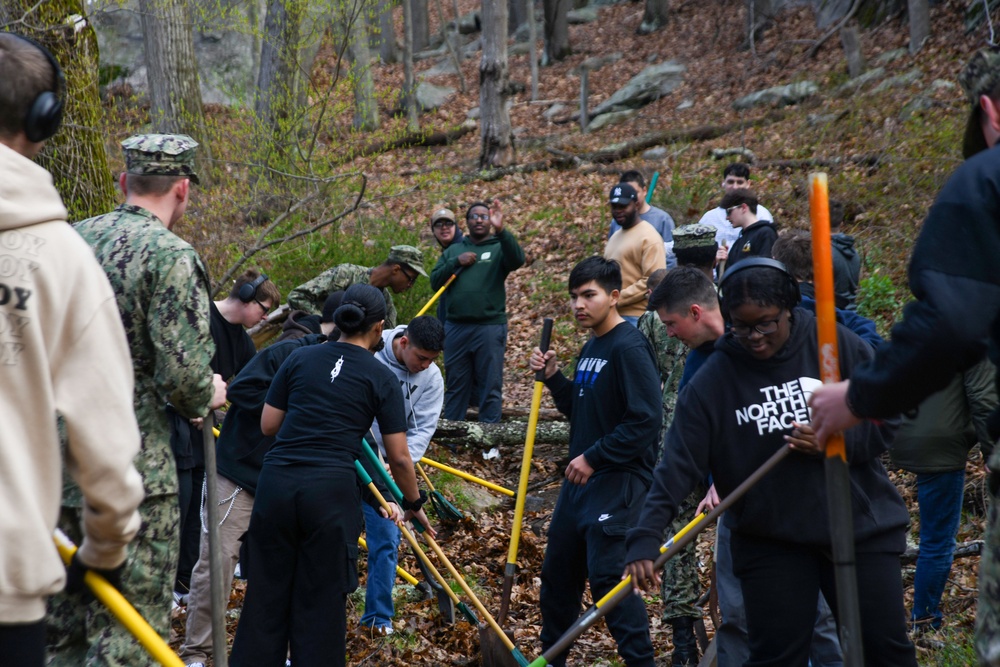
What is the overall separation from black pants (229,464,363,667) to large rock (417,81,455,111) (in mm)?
21508

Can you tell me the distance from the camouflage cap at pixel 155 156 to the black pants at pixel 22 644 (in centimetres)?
210

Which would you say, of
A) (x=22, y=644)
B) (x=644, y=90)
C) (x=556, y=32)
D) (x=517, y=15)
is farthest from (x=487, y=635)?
(x=517, y=15)

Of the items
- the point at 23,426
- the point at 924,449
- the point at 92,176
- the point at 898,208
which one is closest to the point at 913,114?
the point at 898,208

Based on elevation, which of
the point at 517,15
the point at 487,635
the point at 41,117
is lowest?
the point at 487,635

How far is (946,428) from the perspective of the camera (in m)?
5.01

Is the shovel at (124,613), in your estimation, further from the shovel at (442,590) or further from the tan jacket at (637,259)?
the tan jacket at (637,259)

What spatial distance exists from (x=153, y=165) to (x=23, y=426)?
6.09ft

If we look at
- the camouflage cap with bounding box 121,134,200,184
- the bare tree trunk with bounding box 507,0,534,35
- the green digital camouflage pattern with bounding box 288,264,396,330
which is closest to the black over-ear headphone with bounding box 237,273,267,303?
the green digital camouflage pattern with bounding box 288,264,396,330

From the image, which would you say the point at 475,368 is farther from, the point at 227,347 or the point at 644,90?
the point at 644,90

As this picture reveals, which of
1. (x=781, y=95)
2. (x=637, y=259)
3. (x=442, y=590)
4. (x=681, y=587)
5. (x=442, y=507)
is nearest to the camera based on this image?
(x=681, y=587)

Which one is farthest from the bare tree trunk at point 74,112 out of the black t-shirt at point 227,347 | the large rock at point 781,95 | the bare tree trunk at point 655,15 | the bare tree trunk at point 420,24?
the bare tree trunk at point 420,24

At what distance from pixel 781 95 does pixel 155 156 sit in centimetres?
1587

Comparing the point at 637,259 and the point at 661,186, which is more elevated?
the point at 637,259

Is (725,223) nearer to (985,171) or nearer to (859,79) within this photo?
(985,171)
